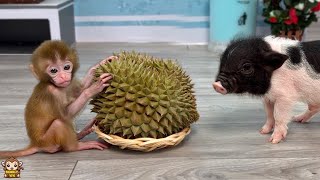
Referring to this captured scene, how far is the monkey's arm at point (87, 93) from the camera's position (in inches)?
37.9

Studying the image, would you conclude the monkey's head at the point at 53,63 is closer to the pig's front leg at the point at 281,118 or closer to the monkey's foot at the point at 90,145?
the monkey's foot at the point at 90,145

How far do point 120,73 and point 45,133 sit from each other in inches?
9.3

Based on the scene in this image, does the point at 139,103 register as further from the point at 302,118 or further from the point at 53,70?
the point at 302,118

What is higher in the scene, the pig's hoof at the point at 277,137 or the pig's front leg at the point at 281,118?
the pig's front leg at the point at 281,118

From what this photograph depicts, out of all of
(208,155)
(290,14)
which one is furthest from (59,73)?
(290,14)

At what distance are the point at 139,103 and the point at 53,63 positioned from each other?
0.23 metres

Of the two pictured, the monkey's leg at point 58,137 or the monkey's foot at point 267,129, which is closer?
the monkey's leg at point 58,137

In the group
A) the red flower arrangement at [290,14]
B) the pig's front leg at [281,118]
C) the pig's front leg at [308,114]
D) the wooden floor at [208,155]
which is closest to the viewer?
the wooden floor at [208,155]

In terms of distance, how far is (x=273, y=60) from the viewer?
99cm

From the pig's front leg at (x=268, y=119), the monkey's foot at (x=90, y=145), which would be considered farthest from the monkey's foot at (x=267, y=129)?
the monkey's foot at (x=90, y=145)

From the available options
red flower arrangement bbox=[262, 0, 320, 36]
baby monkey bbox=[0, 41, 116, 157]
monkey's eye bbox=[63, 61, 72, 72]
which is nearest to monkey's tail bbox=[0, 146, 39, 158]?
baby monkey bbox=[0, 41, 116, 157]

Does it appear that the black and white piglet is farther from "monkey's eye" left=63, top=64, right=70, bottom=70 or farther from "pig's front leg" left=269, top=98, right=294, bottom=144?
"monkey's eye" left=63, top=64, right=70, bottom=70

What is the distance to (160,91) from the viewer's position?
955mm

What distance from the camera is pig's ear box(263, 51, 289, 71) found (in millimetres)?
979
